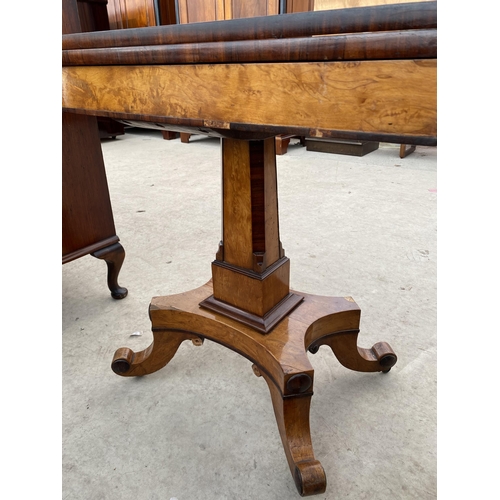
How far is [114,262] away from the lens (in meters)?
1.51

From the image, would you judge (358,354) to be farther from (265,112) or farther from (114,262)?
(114,262)

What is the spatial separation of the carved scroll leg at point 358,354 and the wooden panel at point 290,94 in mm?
701

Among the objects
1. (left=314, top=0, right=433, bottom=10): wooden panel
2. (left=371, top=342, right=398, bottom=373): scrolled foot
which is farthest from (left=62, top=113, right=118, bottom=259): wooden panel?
(left=314, top=0, right=433, bottom=10): wooden panel

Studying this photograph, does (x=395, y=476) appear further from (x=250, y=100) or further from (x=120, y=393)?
(x=250, y=100)

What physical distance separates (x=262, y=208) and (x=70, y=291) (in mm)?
1075

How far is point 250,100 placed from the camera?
524 mm

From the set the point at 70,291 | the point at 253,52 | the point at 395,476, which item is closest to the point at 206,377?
the point at 395,476

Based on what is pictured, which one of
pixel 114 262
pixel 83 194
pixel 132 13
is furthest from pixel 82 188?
pixel 132 13

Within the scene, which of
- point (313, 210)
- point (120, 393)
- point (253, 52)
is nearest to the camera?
point (253, 52)

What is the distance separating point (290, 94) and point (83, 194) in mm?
1066

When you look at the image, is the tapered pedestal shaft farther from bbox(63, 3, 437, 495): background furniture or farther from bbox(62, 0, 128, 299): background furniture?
bbox(62, 0, 128, 299): background furniture

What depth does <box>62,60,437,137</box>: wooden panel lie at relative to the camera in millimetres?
Result: 430

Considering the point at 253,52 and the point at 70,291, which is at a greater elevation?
the point at 253,52

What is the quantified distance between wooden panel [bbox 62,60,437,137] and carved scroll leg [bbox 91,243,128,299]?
34.6 inches
